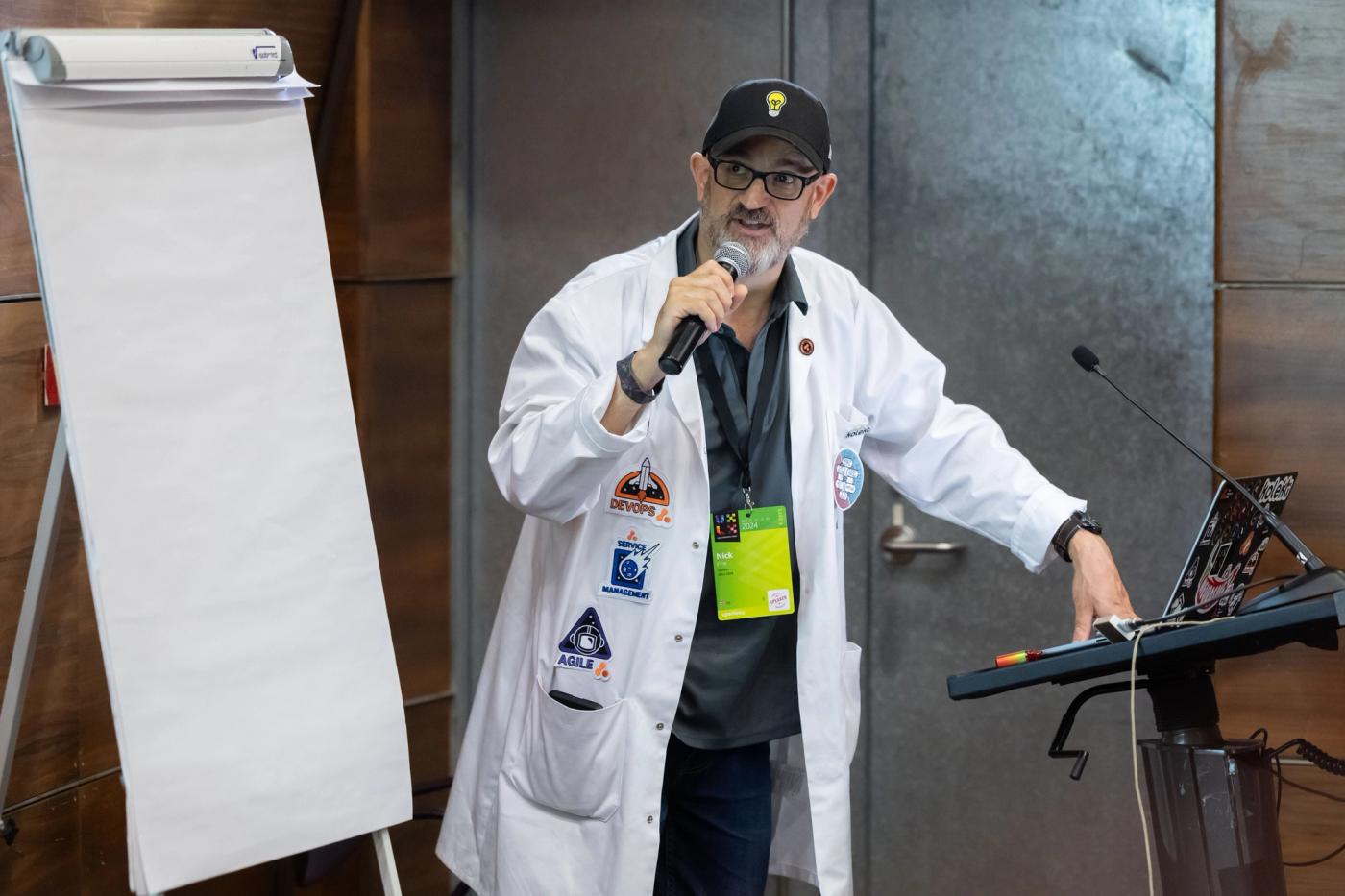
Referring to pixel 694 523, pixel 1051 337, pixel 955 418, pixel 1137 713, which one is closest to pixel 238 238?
pixel 694 523

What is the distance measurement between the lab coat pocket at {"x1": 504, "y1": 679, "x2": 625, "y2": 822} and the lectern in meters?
0.60

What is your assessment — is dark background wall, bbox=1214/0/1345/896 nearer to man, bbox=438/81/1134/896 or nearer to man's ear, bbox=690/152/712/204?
man, bbox=438/81/1134/896

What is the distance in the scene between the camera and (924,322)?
3.07 metres

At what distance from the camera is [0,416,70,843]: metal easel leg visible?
6.35 ft

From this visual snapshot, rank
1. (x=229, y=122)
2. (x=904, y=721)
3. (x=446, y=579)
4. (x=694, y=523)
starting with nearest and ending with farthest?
(x=229, y=122)
(x=694, y=523)
(x=904, y=721)
(x=446, y=579)

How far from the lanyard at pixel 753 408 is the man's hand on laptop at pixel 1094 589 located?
49cm

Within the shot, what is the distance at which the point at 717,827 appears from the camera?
2.20m

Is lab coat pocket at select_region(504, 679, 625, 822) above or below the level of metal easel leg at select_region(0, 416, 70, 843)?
below

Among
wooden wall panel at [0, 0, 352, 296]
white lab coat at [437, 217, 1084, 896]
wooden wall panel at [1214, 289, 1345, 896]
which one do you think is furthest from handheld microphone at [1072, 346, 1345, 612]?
wooden wall panel at [0, 0, 352, 296]

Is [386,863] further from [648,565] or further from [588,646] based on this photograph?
[648,565]

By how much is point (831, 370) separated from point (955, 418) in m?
0.23

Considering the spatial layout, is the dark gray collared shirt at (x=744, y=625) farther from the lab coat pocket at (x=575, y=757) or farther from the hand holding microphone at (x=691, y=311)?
the hand holding microphone at (x=691, y=311)

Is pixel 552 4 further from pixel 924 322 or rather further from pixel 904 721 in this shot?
pixel 904 721

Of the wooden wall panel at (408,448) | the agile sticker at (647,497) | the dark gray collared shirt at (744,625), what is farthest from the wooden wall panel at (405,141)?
the agile sticker at (647,497)
